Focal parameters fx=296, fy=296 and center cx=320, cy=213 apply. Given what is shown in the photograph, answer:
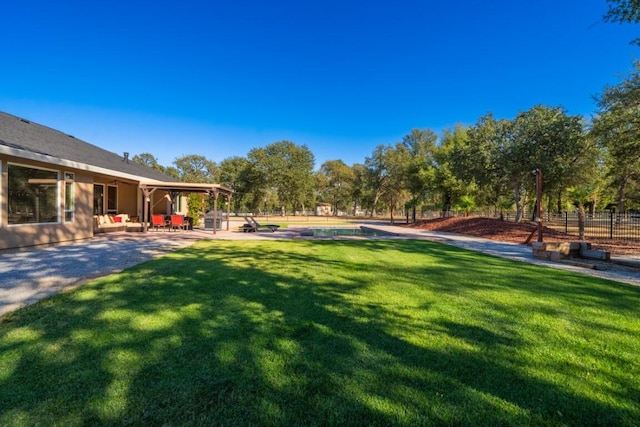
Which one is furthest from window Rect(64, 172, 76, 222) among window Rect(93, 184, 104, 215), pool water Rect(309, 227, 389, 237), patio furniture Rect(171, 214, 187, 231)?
pool water Rect(309, 227, 389, 237)

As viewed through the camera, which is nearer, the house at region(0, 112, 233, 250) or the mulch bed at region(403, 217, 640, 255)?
the house at region(0, 112, 233, 250)

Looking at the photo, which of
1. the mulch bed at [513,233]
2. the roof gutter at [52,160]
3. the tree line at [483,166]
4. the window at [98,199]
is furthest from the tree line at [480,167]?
the window at [98,199]

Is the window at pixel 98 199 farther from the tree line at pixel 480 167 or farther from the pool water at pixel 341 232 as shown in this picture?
the tree line at pixel 480 167

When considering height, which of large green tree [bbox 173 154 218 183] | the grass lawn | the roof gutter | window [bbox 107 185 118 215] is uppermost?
large green tree [bbox 173 154 218 183]

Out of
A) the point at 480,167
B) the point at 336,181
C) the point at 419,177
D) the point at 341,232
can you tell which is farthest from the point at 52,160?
the point at 336,181

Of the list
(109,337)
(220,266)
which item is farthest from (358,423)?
(220,266)

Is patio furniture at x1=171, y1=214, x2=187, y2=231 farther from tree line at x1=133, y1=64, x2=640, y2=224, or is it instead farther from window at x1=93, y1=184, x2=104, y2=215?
tree line at x1=133, y1=64, x2=640, y2=224

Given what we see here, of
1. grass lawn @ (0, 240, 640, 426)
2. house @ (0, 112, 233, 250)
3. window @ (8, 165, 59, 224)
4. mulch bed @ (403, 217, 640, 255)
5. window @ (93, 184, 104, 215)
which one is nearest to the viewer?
grass lawn @ (0, 240, 640, 426)

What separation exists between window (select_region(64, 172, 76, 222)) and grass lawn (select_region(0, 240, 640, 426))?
6987mm

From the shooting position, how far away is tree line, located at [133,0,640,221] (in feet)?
38.9

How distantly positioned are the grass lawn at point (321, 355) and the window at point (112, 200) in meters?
11.6

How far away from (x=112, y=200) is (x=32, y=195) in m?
6.28

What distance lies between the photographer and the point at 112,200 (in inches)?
586

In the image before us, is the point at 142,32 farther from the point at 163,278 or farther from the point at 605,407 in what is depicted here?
the point at 605,407
